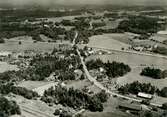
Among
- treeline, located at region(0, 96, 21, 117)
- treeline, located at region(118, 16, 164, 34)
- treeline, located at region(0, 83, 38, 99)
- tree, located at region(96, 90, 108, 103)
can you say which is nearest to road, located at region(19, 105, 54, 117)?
treeline, located at region(0, 96, 21, 117)

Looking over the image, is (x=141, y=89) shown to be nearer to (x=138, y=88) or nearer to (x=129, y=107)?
(x=138, y=88)

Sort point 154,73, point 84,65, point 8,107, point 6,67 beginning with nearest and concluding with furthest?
point 8,107, point 154,73, point 84,65, point 6,67

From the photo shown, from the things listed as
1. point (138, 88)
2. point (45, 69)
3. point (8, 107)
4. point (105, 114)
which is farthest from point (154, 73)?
point (8, 107)

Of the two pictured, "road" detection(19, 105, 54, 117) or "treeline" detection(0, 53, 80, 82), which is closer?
"road" detection(19, 105, 54, 117)

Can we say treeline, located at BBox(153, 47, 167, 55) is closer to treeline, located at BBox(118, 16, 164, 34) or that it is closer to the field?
the field

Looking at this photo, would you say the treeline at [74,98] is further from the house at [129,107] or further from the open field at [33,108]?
the house at [129,107]

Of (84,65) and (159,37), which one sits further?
(159,37)

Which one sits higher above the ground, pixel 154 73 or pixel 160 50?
pixel 160 50

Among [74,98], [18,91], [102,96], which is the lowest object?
[102,96]

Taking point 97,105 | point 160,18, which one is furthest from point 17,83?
point 160,18
